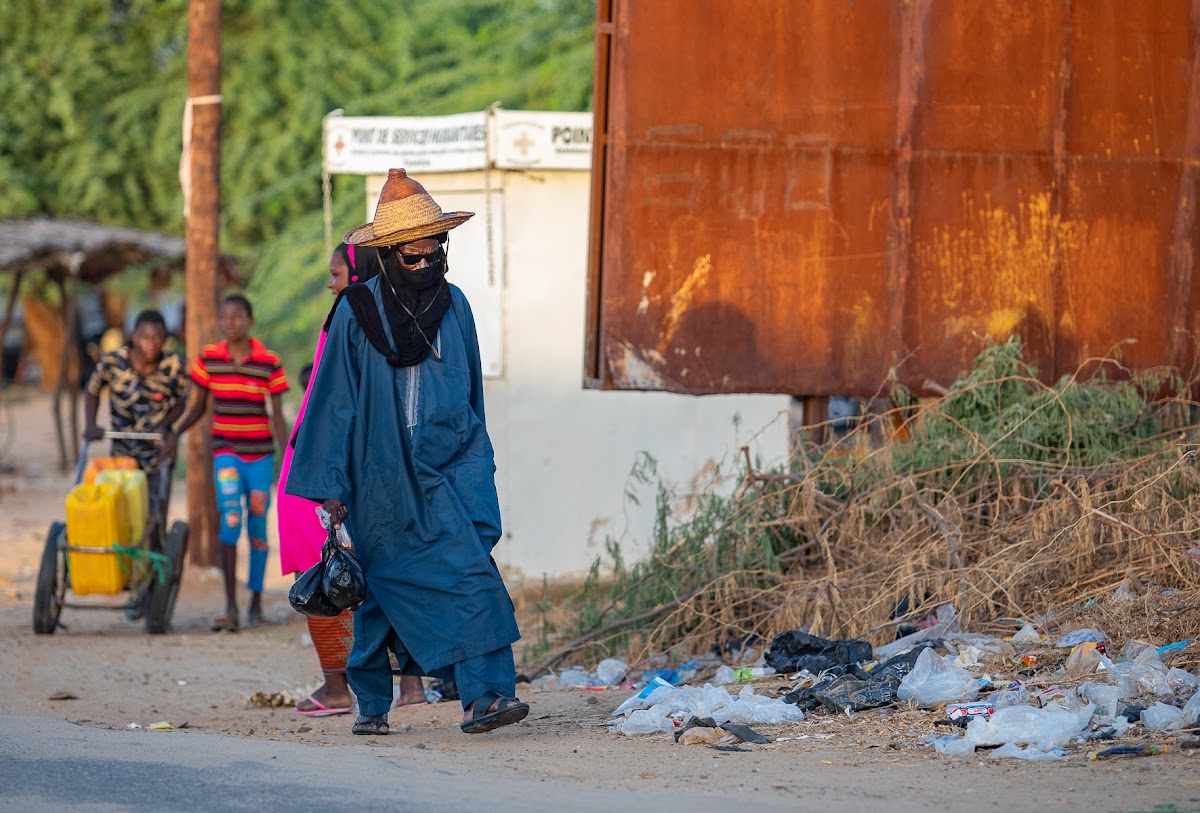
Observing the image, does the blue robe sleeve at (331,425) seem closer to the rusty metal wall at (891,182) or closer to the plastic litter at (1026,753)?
the plastic litter at (1026,753)

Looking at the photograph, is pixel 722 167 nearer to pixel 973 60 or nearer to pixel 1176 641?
pixel 973 60

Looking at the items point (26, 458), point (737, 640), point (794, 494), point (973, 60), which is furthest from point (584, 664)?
point (26, 458)

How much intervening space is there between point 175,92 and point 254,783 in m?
20.5

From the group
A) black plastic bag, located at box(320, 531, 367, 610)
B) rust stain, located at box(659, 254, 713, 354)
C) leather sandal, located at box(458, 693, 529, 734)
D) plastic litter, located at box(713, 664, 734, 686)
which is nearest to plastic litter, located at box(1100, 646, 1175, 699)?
plastic litter, located at box(713, 664, 734, 686)

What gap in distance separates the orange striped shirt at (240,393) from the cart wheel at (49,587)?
3.21 ft

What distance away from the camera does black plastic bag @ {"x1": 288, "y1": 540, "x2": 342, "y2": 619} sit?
15.9ft

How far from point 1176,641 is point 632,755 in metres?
2.16

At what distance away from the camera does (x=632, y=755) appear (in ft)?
15.2

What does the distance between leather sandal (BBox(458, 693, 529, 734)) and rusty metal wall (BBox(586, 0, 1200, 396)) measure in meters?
2.74

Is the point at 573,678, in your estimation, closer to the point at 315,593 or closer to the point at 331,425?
the point at 315,593

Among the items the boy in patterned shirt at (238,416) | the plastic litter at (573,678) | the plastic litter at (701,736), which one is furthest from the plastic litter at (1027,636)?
the boy in patterned shirt at (238,416)

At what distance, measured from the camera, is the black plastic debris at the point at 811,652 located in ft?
18.5

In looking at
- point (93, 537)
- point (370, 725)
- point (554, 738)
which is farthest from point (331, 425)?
point (93, 537)

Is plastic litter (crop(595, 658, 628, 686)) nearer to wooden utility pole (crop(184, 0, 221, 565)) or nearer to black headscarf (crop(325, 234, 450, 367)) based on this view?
black headscarf (crop(325, 234, 450, 367))
